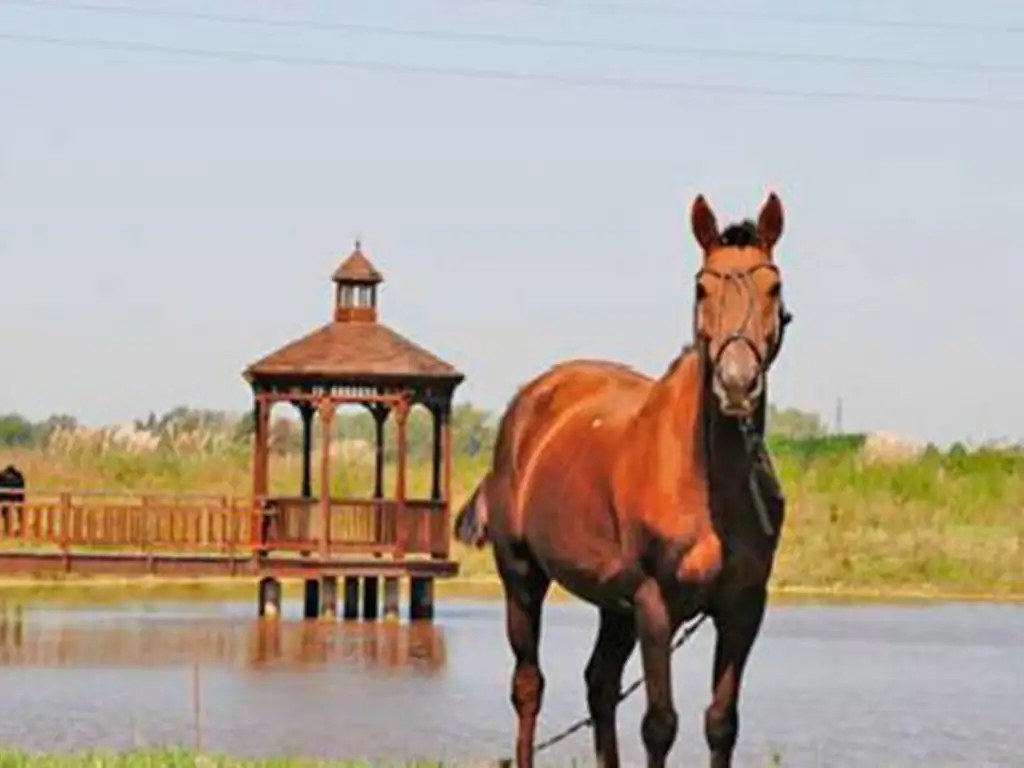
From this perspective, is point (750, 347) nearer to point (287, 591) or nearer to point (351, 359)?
point (351, 359)

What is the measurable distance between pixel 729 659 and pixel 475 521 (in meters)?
2.36

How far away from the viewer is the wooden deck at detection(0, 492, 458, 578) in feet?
125

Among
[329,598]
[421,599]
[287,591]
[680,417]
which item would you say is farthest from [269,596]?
[680,417]

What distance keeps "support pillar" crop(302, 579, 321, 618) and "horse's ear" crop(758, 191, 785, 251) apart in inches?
1097

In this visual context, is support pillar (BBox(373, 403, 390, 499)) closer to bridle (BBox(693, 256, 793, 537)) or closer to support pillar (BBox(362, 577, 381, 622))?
support pillar (BBox(362, 577, 381, 622))

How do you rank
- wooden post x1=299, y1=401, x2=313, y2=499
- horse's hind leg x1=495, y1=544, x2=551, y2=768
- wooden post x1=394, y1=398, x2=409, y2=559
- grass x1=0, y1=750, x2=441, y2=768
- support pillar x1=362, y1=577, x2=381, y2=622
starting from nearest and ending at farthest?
grass x1=0, y1=750, x2=441, y2=768 < horse's hind leg x1=495, y1=544, x2=551, y2=768 < wooden post x1=394, y1=398, x2=409, y2=559 < support pillar x1=362, y1=577, x2=381, y2=622 < wooden post x1=299, y1=401, x2=313, y2=499

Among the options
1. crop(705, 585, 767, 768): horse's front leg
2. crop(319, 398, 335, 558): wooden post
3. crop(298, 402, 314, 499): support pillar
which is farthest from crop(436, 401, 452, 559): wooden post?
crop(705, 585, 767, 768): horse's front leg

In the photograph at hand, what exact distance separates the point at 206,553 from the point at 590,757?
22664 mm

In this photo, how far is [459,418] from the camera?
92.9 m

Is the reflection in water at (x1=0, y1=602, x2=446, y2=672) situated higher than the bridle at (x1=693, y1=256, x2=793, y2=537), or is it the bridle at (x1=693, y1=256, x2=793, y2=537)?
the bridle at (x1=693, y1=256, x2=793, y2=537)

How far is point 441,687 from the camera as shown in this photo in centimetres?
2697

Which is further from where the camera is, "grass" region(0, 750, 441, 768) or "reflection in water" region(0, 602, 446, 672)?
"reflection in water" region(0, 602, 446, 672)

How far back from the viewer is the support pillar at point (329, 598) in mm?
39531

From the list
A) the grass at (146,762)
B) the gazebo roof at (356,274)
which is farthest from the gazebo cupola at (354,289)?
the grass at (146,762)
